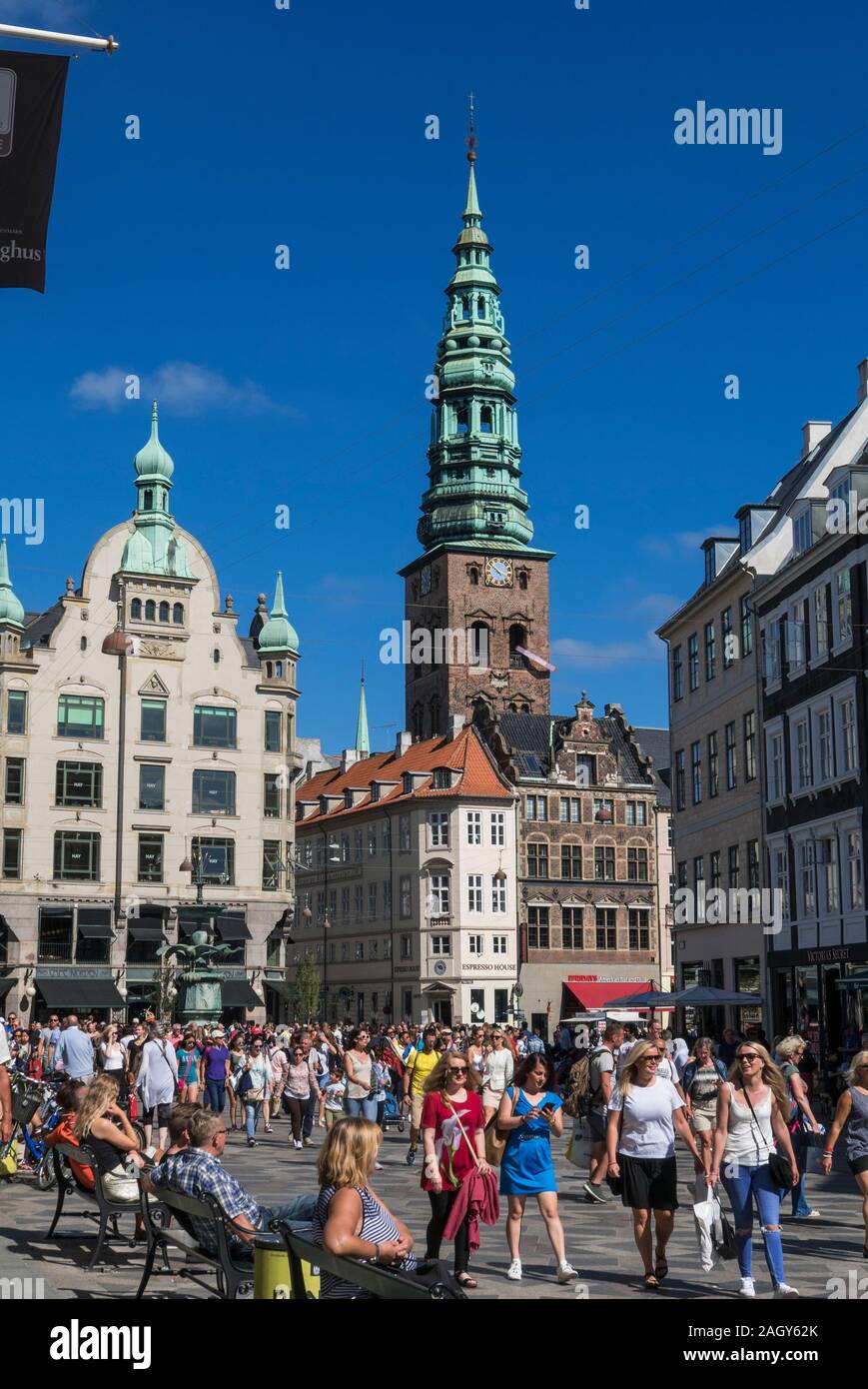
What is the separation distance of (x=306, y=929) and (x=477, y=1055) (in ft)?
236

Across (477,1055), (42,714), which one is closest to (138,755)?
(42,714)

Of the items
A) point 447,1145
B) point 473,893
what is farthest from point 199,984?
point 473,893

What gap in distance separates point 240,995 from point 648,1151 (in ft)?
167

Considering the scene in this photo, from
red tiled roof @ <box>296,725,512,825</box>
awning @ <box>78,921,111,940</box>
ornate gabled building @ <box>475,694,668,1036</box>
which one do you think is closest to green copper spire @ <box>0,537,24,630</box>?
awning @ <box>78,921,111,940</box>

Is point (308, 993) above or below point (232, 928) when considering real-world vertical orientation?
below

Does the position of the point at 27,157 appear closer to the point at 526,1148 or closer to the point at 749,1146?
the point at 526,1148

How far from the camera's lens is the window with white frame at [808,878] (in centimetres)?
4006

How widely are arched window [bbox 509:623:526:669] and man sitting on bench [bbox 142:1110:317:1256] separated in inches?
3938

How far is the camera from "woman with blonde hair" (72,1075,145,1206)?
43.5 ft

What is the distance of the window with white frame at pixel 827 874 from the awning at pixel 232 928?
28.5 m

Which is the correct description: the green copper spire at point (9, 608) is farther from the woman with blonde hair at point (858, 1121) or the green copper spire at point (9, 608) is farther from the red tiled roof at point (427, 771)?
the woman with blonde hair at point (858, 1121)

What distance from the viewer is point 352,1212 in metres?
8.62

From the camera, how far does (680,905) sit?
2016 inches

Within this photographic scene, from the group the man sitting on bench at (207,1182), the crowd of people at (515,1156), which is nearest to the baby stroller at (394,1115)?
the crowd of people at (515,1156)
